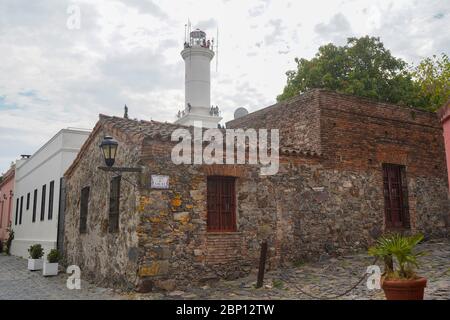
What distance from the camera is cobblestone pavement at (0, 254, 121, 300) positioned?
9.06 meters

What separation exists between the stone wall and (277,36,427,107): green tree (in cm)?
1284

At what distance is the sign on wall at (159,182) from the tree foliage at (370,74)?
1380 cm

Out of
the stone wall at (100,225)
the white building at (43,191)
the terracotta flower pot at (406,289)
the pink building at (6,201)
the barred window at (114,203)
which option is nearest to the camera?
the terracotta flower pot at (406,289)

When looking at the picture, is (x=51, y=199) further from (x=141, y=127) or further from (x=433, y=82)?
(x=433, y=82)

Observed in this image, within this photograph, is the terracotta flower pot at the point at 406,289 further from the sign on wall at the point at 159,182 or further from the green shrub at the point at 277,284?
the sign on wall at the point at 159,182

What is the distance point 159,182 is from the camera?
8.92m

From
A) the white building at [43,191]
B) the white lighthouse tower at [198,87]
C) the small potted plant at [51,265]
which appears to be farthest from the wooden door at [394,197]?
the white lighthouse tower at [198,87]

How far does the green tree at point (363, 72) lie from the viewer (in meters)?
20.7

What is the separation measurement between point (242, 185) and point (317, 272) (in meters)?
2.61

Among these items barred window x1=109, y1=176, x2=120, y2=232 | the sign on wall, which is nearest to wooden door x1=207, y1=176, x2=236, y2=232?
the sign on wall

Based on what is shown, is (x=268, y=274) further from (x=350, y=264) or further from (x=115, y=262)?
(x=115, y=262)

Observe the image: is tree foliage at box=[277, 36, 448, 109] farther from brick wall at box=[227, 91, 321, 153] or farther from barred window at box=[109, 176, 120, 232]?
barred window at box=[109, 176, 120, 232]

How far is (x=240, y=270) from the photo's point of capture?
380 inches
